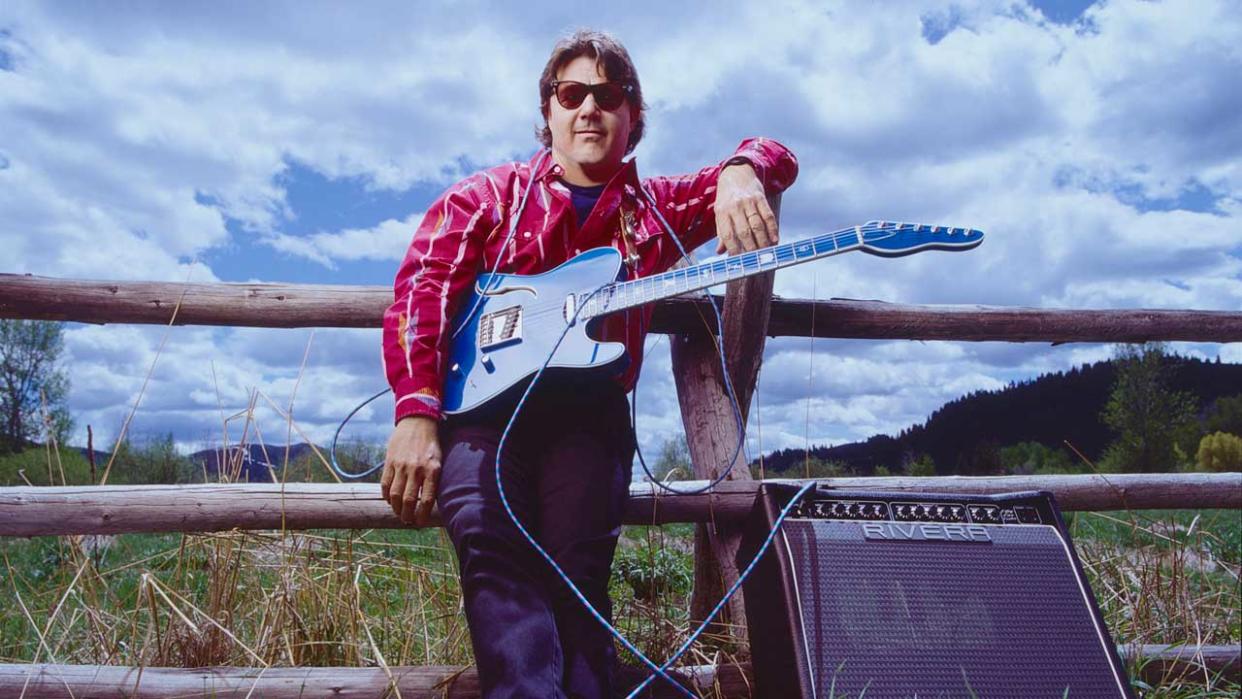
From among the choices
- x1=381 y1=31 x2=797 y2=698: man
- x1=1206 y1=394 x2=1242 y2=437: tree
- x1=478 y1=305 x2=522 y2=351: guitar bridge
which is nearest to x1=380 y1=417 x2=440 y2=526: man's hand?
x1=381 y1=31 x2=797 y2=698: man

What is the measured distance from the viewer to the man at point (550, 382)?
1.81 m

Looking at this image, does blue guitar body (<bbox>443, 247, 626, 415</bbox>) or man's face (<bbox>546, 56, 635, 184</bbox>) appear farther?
man's face (<bbox>546, 56, 635, 184</bbox>)

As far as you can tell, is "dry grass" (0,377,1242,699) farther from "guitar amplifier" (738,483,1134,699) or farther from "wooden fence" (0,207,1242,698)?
"guitar amplifier" (738,483,1134,699)

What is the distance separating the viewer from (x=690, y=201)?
2346 millimetres

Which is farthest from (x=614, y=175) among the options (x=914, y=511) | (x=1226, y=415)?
(x=1226, y=415)

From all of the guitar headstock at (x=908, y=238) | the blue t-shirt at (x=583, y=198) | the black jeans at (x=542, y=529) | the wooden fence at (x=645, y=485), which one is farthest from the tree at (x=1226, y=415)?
the black jeans at (x=542, y=529)

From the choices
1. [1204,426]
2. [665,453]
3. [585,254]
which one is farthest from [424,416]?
[1204,426]

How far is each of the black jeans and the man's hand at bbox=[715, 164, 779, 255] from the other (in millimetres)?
423

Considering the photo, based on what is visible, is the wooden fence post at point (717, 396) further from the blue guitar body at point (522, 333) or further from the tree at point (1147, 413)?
the tree at point (1147, 413)

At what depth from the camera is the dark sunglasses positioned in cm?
217

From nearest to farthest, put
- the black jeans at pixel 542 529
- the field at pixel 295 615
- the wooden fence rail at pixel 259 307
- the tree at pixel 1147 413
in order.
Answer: the black jeans at pixel 542 529 → the field at pixel 295 615 → the wooden fence rail at pixel 259 307 → the tree at pixel 1147 413

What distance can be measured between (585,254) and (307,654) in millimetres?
1415

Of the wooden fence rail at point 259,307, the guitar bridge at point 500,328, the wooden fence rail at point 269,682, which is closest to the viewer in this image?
the guitar bridge at point 500,328

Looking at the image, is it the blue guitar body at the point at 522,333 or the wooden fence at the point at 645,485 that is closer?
the blue guitar body at the point at 522,333
